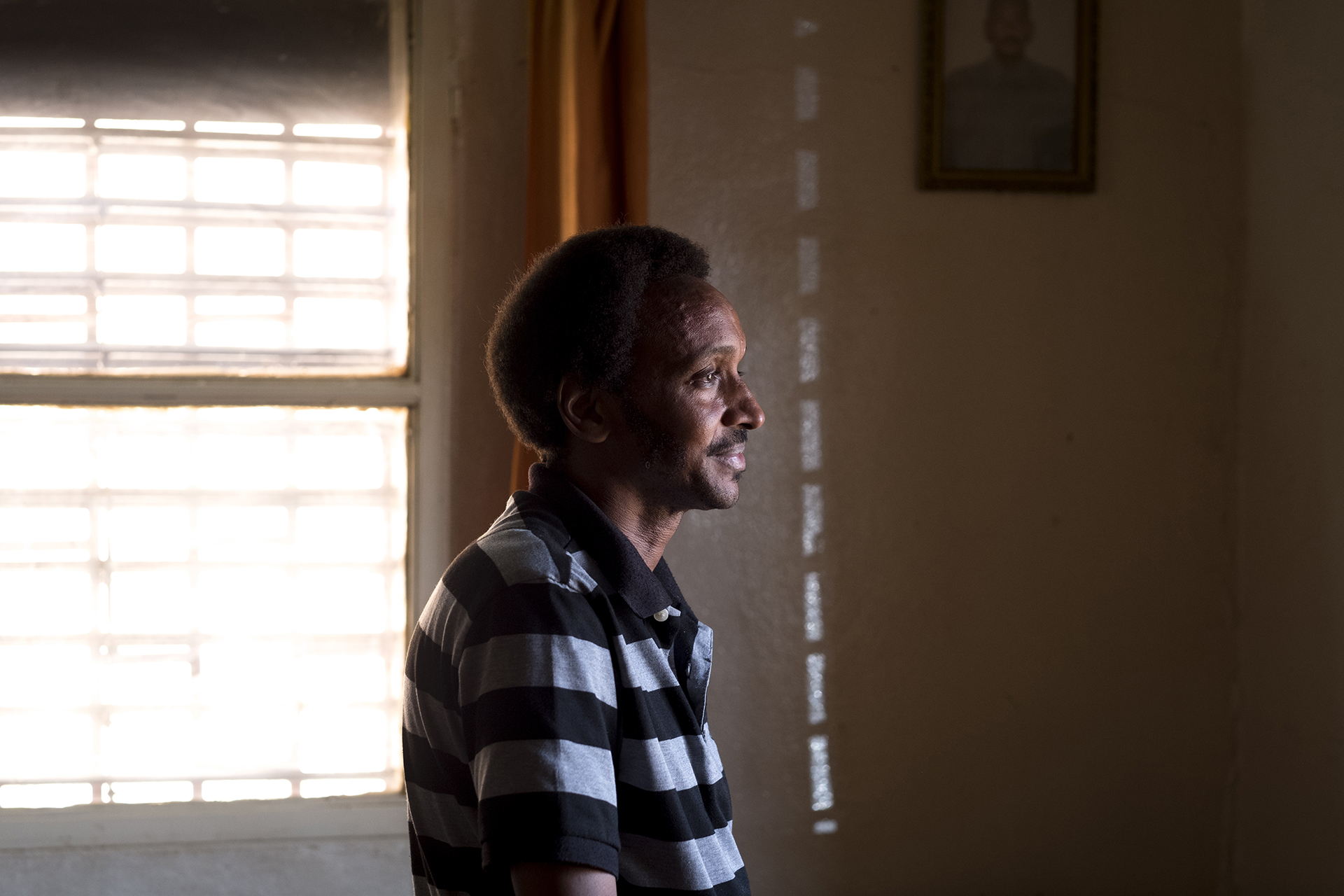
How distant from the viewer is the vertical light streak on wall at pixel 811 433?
2021mm

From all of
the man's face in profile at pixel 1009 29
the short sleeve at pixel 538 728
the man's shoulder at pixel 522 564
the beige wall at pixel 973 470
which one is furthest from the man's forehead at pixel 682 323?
the man's face in profile at pixel 1009 29

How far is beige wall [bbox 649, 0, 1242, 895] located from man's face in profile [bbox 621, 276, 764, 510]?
0.98 metres

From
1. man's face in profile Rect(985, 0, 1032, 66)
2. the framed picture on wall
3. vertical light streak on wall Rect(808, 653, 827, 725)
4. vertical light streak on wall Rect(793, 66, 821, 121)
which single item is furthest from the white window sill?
man's face in profile Rect(985, 0, 1032, 66)

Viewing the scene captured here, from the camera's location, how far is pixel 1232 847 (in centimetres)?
212

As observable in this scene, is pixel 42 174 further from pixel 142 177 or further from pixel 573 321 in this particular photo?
pixel 573 321

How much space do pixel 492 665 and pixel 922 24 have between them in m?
1.86

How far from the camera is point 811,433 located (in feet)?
6.64

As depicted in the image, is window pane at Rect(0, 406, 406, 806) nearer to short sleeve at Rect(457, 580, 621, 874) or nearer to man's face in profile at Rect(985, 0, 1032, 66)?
short sleeve at Rect(457, 580, 621, 874)

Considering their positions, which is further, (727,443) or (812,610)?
(812,610)

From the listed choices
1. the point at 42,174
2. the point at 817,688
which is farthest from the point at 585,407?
the point at 42,174

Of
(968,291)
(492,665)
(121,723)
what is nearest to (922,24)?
(968,291)

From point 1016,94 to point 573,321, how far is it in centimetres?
153

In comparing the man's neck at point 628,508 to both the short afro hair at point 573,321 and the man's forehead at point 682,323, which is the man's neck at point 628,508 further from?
the man's forehead at point 682,323

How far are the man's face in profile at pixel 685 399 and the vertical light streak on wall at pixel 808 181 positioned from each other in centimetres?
108
